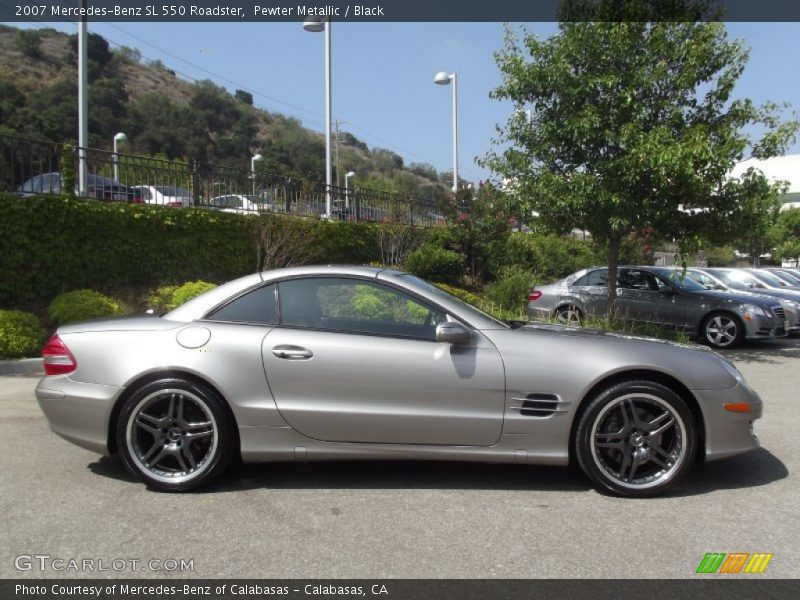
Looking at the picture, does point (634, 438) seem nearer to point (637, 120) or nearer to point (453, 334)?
point (453, 334)

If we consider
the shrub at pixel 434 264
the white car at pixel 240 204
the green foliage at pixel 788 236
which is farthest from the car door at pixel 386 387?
the green foliage at pixel 788 236

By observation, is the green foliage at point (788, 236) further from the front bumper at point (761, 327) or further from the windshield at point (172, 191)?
the windshield at point (172, 191)

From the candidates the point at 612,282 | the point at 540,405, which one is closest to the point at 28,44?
the point at 612,282

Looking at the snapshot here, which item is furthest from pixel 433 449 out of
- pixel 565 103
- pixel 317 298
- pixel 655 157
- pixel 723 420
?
pixel 565 103

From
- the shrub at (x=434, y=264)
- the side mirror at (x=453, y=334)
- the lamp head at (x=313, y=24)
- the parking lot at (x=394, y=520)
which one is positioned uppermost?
the lamp head at (x=313, y=24)

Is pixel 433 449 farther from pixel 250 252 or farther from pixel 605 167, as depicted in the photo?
pixel 250 252

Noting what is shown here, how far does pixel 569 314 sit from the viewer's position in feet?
38.8

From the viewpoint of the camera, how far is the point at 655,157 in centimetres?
925

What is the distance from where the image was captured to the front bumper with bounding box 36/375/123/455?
4.18 meters

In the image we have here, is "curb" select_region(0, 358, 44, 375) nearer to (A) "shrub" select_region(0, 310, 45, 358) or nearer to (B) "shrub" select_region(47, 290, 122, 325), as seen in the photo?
(A) "shrub" select_region(0, 310, 45, 358)

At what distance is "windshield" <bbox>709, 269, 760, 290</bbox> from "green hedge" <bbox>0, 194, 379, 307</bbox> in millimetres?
9459

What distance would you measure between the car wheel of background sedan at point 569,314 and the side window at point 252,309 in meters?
8.27

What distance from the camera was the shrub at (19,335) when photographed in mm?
8195

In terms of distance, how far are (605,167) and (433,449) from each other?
23.5 feet
